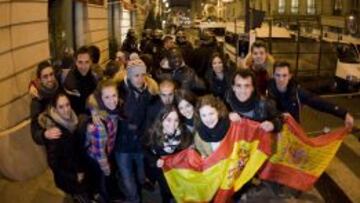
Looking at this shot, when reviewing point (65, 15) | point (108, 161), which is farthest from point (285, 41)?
point (108, 161)

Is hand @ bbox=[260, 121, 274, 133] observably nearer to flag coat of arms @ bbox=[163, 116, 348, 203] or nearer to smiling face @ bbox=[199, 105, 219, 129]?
flag coat of arms @ bbox=[163, 116, 348, 203]

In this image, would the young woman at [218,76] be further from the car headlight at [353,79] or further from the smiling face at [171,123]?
the car headlight at [353,79]

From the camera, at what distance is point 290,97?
6.36 meters

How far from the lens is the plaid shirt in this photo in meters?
5.76

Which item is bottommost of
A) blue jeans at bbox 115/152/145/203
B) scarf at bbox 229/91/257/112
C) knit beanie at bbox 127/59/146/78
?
blue jeans at bbox 115/152/145/203

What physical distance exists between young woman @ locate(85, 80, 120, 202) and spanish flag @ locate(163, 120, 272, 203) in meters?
0.67

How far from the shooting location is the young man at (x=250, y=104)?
18.8ft

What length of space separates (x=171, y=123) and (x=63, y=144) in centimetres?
111

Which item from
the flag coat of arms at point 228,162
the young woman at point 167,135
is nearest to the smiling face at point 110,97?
the young woman at point 167,135

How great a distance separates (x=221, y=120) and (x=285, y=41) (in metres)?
12.5

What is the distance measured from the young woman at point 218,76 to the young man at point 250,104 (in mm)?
1567

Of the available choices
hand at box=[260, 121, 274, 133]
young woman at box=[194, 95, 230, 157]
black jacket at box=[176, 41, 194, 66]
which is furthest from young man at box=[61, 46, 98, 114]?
black jacket at box=[176, 41, 194, 66]

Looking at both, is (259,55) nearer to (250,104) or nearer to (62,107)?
(250,104)

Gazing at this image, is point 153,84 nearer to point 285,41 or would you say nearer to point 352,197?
point 352,197
